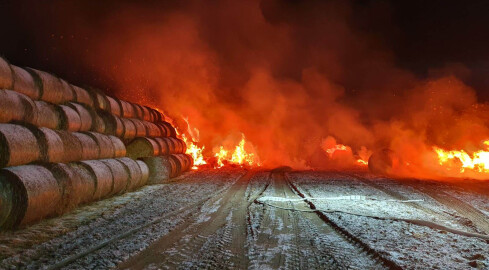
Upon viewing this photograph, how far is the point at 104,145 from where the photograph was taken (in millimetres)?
11586

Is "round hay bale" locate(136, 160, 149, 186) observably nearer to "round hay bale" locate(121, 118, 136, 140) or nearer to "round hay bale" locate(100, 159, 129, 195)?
"round hay bale" locate(100, 159, 129, 195)

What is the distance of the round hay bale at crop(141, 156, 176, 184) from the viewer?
49.3 feet

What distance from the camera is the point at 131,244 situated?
18.6ft

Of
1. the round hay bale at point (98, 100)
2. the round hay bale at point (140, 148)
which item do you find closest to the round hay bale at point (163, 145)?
the round hay bale at point (140, 148)

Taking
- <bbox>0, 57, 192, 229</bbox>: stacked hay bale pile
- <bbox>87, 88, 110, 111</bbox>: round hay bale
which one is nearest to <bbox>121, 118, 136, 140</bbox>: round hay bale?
<bbox>0, 57, 192, 229</bbox>: stacked hay bale pile

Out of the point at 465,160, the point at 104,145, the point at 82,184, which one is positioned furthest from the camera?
the point at 465,160

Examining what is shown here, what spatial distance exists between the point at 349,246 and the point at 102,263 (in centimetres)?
377

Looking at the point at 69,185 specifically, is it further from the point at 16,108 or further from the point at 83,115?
the point at 83,115

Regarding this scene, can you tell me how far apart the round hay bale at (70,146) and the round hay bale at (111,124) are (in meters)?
3.11

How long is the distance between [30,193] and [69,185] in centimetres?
151

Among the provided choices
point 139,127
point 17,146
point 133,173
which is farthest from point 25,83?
point 139,127

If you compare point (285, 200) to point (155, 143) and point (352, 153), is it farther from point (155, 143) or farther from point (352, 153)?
point (352, 153)

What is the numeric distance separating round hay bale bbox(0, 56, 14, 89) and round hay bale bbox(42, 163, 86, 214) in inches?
85.2

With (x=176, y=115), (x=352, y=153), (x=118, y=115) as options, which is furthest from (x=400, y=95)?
(x=118, y=115)
